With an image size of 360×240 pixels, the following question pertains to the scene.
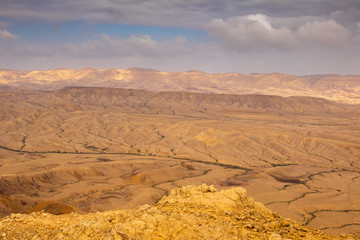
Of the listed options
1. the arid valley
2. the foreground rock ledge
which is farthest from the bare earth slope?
the foreground rock ledge

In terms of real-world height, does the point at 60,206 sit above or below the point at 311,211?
above

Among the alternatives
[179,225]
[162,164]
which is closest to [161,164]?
[162,164]

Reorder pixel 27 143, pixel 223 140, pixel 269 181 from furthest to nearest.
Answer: pixel 223 140
pixel 27 143
pixel 269 181

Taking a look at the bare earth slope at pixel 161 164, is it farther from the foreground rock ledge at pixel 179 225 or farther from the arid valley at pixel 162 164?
the foreground rock ledge at pixel 179 225

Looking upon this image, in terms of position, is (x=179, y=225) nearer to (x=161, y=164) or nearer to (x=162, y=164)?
(x=161, y=164)

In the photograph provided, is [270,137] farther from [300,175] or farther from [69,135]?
[69,135]

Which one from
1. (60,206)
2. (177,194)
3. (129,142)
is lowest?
(129,142)

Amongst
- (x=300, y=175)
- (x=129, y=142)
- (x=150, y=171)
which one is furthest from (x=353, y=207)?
(x=129, y=142)
